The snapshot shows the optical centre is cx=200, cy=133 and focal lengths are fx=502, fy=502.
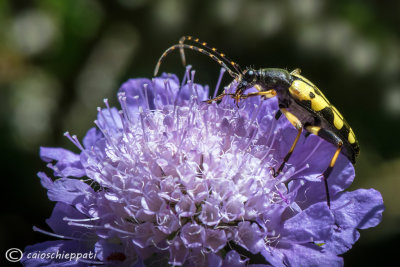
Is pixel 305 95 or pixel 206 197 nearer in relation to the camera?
pixel 206 197

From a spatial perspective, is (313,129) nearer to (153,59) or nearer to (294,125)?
(294,125)

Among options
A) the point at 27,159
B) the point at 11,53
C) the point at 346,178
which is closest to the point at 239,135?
the point at 346,178

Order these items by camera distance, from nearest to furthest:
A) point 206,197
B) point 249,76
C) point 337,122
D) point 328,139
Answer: point 206,197 < point 328,139 < point 337,122 < point 249,76

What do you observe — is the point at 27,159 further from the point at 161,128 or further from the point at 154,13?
the point at 161,128

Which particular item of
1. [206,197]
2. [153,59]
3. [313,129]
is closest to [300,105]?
[313,129]

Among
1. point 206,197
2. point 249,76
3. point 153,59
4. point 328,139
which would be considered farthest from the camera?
point 153,59

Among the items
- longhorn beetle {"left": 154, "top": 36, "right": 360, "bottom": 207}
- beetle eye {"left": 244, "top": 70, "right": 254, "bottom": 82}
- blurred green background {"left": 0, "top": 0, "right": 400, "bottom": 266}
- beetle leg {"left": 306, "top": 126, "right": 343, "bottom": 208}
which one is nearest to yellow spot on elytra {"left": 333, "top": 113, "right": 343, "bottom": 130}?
longhorn beetle {"left": 154, "top": 36, "right": 360, "bottom": 207}

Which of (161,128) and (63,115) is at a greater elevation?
(161,128)
